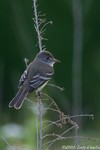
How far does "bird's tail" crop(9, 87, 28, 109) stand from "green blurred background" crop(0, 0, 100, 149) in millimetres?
3833

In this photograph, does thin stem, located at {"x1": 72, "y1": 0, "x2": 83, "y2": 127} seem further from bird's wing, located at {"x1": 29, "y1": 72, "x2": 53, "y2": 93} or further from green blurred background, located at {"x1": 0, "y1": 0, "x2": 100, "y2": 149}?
bird's wing, located at {"x1": 29, "y1": 72, "x2": 53, "y2": 93}

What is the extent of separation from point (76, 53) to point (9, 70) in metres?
1.41

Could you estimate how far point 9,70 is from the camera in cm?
1042

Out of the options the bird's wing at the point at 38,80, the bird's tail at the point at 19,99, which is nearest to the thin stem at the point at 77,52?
the bird's wing at the point at 38,80

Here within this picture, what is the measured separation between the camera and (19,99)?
5.19m

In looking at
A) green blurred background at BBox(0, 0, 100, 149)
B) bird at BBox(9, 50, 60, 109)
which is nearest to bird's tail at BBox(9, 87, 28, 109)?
bird at BBox(9, 50, 60, 109)

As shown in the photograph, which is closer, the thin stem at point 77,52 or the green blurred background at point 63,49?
the thin stem at point 77,52

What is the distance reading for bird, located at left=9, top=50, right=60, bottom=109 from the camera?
5.26m

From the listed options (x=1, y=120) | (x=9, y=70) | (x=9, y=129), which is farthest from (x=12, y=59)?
(x=9, y=129)

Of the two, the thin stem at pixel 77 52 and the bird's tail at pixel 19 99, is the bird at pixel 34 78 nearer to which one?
the bird's tail at pixel 19 99

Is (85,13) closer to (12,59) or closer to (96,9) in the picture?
(96,9)

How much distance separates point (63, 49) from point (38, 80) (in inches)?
179

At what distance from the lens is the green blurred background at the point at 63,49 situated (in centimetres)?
953

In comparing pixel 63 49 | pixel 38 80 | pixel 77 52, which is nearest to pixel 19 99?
pixel 38 80
